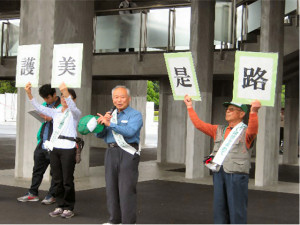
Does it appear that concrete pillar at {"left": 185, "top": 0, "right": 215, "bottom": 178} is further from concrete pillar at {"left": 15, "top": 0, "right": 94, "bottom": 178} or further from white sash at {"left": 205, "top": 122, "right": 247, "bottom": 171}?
white sash at {"left": 205, "top": 122, "right": 247, "bottom": 171}

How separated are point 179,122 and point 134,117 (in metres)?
10.7

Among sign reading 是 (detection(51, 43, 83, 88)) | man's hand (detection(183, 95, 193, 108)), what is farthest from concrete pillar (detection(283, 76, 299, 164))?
man's hand (detection(183, 95, 193, 108))

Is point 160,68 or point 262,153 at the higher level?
point 160,68

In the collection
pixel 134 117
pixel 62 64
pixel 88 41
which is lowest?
pixel 134 117

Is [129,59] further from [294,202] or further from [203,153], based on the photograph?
[294,202]

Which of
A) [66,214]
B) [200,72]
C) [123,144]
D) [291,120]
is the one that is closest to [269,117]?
[200,72]

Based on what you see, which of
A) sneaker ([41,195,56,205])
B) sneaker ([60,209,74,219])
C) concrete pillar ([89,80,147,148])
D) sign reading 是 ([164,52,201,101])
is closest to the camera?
sign reading 是 ([164,52,201,101])

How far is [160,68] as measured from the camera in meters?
15.8

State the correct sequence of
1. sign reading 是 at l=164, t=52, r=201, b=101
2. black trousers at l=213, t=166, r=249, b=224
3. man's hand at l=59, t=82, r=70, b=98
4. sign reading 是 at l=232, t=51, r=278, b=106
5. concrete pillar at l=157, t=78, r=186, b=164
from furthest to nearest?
concrete pillar at l=157, t=78, r=186, b=164 → man's hand at l=59, t=82, r=70, b=98 → sign reading 是 at l=164, t=52, r=201, b=101 → sign reading 是 at l=232, t=51, r=278, b=106 → black trousers at l=213, t=166, r=249, b=224

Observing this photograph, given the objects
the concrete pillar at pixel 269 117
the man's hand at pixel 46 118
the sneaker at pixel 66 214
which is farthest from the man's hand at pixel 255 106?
the concrete pillar at pixel 269 117

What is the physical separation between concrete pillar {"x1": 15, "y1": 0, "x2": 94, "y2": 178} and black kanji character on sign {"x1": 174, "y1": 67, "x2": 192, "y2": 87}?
18.0 ft

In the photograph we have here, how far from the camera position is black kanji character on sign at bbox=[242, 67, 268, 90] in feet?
20.4

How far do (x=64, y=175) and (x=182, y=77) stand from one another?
86.9 inches

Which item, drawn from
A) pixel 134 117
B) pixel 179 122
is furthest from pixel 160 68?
pixel 134 117
